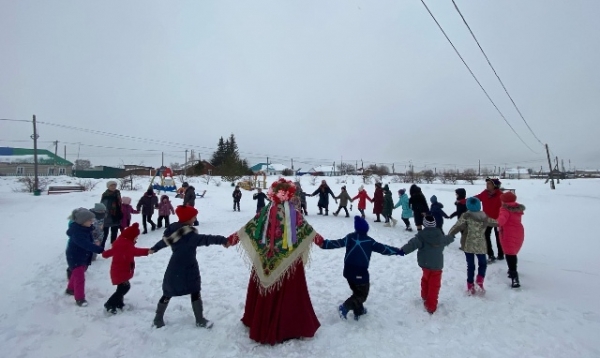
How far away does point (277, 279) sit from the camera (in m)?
3.79

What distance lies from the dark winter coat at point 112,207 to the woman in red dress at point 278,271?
19.3 ft

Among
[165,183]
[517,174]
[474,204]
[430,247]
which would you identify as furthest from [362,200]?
[517,174]

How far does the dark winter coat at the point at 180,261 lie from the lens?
158 inches

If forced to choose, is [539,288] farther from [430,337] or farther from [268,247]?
[268,247]

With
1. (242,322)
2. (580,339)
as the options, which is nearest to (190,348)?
(242,322)

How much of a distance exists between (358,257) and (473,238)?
258 centimetres

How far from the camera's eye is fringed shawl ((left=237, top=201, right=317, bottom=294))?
12.5 feet

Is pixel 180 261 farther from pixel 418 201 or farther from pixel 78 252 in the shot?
pixel 418 201

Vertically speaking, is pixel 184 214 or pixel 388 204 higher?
pixel 184 214

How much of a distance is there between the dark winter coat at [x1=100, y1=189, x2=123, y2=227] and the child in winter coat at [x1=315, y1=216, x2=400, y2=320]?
6.79 m

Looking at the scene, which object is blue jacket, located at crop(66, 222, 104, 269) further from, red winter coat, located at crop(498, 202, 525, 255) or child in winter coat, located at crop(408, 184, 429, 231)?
child in winter coat, located at crop(408, 184, 429, 231)

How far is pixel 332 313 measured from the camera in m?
4.68

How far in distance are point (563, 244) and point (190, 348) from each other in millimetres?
10647

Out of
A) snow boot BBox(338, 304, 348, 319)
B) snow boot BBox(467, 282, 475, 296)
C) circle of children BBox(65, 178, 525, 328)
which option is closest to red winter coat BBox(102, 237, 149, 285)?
circle of children BBox(65, 178, 525, 328)
